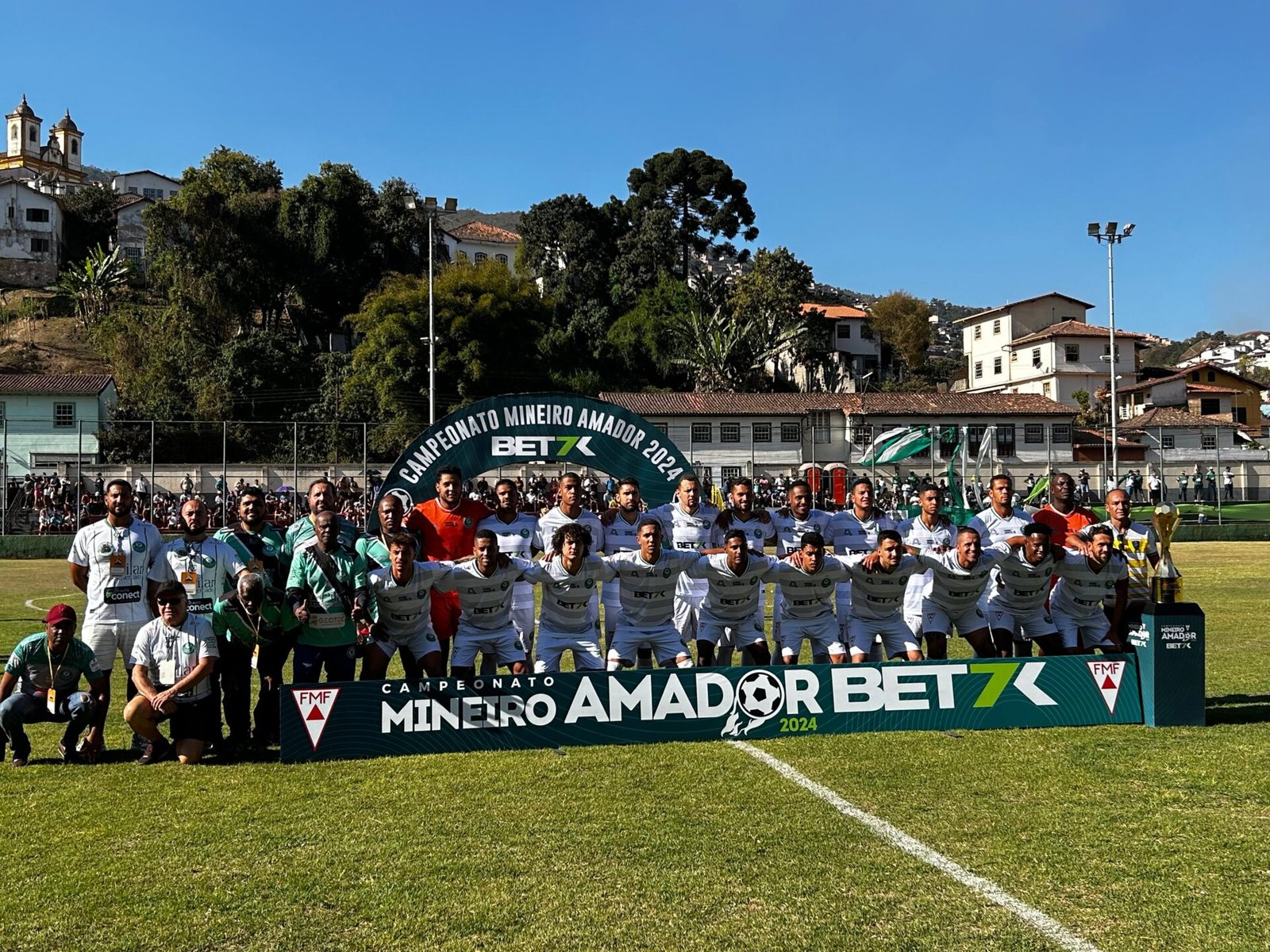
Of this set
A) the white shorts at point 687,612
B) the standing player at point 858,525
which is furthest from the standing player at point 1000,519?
the white shorts at point 687,612

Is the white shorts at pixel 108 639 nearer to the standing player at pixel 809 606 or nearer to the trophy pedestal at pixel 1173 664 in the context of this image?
the standing player at pixel 809 606

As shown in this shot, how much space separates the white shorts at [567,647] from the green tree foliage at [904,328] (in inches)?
2791

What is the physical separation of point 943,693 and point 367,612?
4606 millimetres

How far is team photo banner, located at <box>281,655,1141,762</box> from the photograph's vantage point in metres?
7.66

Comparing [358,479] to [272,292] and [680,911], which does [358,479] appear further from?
[680,911]

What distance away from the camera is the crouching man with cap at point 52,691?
7805 millimetres

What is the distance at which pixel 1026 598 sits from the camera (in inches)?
376

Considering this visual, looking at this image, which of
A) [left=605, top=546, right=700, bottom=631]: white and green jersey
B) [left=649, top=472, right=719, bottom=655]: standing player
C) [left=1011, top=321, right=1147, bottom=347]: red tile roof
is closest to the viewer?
[left=605, top=546, right=700, bottom=631]: white and green jersey

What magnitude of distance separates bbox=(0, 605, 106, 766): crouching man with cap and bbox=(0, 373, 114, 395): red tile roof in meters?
41.6

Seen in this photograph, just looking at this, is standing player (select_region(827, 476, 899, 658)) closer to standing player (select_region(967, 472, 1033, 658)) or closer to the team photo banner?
standing player (select_region(967, 472, 1033, 658))

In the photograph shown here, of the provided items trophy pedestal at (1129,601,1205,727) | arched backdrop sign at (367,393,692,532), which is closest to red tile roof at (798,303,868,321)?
arched backdrop sign at (367,393,692,532)

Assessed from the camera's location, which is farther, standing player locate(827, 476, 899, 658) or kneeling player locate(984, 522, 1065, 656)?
standing player locate(827, 476, 899, 658)

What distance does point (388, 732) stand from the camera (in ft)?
25.3

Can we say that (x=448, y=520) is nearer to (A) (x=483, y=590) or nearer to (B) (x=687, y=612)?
(A) (x=483, y=590)
